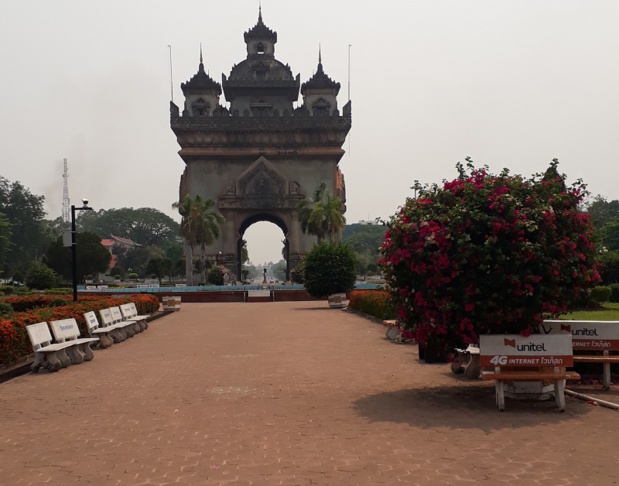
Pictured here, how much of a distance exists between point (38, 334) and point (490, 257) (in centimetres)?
858

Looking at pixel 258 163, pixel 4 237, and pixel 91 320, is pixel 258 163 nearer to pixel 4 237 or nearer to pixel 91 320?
pixel 4 237

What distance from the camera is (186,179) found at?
62938 millimetres

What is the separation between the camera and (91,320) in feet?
54.6

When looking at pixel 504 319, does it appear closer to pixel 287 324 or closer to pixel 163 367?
pixel 163 367

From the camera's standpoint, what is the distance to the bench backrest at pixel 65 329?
1384cm

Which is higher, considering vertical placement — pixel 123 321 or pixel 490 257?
pixel 490 257

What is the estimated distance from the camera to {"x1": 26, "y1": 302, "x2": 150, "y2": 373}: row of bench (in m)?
12.5

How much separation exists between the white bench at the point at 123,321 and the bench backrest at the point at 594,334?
12.3 m

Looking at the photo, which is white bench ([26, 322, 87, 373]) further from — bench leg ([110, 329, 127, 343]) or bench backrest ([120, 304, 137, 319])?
bench backrest ([120, 304, 137, 319])

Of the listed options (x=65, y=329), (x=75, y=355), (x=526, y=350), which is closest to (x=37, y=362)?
(x=75, y=355)

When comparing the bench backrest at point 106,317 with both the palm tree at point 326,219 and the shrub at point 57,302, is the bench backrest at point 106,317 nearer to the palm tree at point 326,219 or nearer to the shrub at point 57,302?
the shrub at point 57,302

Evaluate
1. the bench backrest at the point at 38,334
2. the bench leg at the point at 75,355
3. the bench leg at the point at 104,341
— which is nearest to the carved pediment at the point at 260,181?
the bench leg at the point at 104,341

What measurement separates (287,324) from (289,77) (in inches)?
1896

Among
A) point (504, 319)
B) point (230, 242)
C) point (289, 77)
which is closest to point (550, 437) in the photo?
point (504, 319)
